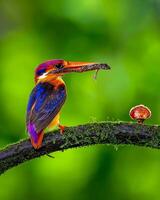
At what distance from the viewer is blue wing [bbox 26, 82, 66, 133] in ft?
10.7

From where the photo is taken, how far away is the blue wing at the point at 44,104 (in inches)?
128

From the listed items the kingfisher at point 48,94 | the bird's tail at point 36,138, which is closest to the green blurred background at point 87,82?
the kingfisher at point 48,94

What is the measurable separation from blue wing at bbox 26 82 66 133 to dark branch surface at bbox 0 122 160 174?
8 centimetres

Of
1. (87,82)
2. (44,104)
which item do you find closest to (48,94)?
(44,104)

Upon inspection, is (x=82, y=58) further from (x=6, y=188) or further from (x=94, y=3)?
(x=6, y=188)

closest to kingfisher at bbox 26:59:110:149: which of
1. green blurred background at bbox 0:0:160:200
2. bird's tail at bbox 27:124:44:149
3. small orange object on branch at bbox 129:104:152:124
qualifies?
bird's tail at bbox 27:124:44:149

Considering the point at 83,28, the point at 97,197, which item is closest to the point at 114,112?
the point at 83,28

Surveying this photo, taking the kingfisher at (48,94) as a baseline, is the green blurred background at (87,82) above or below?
above

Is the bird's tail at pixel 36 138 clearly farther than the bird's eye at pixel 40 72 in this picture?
No

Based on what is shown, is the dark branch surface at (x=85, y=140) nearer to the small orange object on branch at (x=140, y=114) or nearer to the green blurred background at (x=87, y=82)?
the small orange object on branch at (x=140, y=114)

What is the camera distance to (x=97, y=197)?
9.16 m

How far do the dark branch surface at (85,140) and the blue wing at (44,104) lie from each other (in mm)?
81

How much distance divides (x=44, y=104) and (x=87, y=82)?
4614mm

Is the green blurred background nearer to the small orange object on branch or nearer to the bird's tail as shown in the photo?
the small orange object on branch
